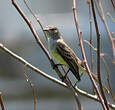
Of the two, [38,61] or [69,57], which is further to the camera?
[38,61]

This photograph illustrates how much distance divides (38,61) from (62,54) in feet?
17.2

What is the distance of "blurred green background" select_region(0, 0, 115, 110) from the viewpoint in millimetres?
9133

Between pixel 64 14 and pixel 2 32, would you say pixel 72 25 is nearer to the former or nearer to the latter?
pixel 64 14

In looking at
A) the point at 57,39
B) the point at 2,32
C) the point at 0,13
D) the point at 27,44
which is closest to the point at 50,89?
the point at 27,44

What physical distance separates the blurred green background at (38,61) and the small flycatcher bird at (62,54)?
444 centimetres

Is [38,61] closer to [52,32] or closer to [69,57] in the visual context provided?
[52,32]

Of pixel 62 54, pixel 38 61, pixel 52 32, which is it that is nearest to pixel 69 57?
pixel 62 54

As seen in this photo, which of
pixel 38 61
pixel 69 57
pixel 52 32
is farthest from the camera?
pixel 38 61

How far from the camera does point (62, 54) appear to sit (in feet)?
13.5

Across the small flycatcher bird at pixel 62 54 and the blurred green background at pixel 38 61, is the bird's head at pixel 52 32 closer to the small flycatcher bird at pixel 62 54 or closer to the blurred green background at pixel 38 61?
the small flycatcher bird at pixel 62 54

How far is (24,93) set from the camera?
935cm

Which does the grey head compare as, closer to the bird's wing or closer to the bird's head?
the bird's head

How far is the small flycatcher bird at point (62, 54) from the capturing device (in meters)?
3.94

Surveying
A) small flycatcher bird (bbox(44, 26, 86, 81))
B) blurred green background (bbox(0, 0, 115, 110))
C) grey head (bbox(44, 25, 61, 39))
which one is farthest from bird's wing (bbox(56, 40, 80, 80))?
blurred green background (bbox(0, 0, 115, 110))
